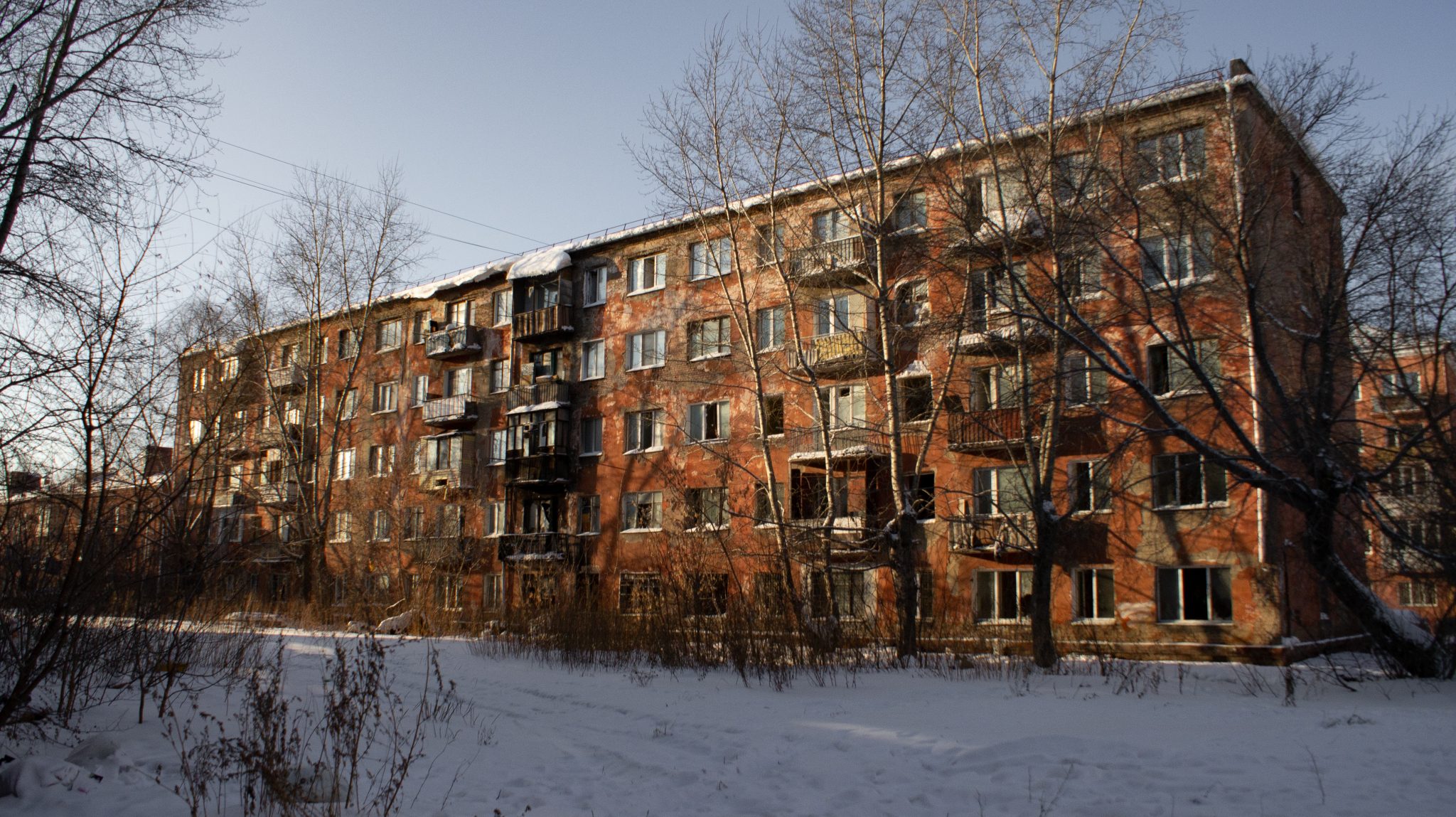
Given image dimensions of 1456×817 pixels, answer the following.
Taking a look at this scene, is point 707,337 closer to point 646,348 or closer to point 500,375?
point 646,348

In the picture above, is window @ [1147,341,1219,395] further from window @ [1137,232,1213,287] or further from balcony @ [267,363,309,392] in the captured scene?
balcony @ [267,363,309,392]

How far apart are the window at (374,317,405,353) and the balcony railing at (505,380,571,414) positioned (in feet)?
33.0

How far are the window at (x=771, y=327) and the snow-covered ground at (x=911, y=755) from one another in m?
20.5

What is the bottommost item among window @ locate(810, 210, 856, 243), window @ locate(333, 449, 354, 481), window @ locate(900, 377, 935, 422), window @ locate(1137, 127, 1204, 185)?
window @ locate(333, 449, 354, 481)

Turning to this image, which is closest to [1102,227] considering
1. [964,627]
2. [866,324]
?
[964,627]

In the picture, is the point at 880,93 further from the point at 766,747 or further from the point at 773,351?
the point at 766,747

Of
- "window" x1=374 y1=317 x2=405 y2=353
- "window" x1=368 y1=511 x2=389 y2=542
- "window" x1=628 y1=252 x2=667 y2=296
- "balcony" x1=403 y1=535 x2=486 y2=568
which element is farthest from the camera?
"window" x1=374 y1=317 x2=405 y2=353

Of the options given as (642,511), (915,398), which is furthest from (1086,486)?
(642,511)

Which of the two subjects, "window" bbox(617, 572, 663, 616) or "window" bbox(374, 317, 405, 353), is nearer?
"window" bbox(617, 572, 663, 616)

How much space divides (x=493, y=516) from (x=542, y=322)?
8.43m

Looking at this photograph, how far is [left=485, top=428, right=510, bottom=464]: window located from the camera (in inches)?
1640

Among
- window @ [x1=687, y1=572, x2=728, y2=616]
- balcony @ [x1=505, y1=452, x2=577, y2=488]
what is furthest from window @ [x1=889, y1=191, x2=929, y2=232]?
balcony @ [x1=505, y1=452, x2=577, y2=488]

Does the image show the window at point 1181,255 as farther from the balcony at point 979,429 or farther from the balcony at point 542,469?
the balcony at point 542,469

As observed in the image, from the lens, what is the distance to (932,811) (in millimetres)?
7840
